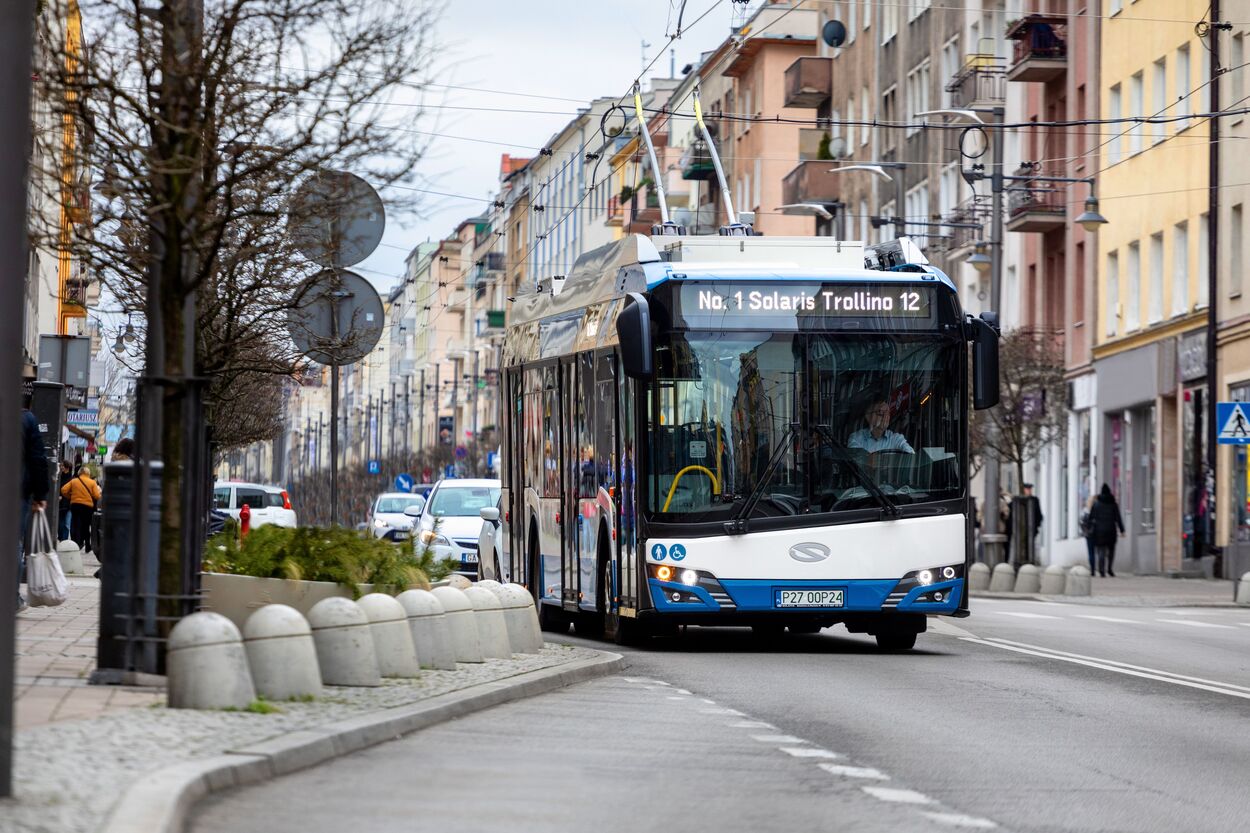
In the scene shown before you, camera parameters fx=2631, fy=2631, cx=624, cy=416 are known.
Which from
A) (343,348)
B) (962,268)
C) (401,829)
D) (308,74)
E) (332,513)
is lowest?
(401,829)

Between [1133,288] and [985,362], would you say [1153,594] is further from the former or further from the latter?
[985,362]

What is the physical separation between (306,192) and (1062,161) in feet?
136

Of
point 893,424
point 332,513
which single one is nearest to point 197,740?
point 332,513

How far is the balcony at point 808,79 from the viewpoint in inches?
3147

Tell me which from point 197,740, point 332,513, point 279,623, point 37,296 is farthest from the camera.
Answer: point 37,296

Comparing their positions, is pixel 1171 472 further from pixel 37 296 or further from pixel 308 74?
pixel 308 74

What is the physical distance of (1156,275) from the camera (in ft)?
167

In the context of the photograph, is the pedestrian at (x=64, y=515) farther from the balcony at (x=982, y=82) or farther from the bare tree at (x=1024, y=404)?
the balcony at (x=982, y=82)

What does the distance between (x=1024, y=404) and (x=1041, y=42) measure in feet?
37.5

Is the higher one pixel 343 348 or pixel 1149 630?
pixel 343 348

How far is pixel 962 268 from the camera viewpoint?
6638 cm

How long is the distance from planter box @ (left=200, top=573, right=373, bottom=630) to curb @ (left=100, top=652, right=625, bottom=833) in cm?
169

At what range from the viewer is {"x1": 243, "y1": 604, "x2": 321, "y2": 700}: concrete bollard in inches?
516

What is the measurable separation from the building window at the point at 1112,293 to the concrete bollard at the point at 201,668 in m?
42.5
